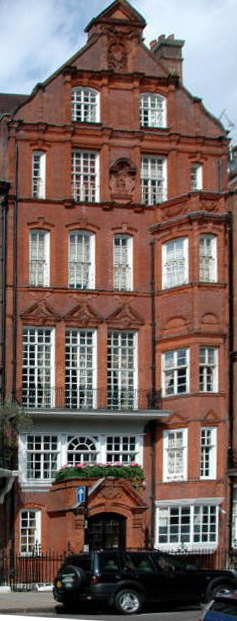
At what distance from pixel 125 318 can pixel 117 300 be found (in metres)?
0.77

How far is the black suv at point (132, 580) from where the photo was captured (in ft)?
104

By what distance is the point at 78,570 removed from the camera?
3195 centimetres

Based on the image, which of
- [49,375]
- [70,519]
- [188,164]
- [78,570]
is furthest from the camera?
[188,164]

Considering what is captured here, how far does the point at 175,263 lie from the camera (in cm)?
4750

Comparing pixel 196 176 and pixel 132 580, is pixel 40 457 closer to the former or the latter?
pixel 196 176

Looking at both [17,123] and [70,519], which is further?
[17,123]

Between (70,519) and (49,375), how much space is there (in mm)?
6041

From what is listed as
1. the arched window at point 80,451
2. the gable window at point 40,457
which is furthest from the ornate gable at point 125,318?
the gable window at point 40,457

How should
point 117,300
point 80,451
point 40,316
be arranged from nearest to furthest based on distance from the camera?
point 80,451
point 40,316
point 117,300

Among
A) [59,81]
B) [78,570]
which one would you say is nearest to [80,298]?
[59,81]

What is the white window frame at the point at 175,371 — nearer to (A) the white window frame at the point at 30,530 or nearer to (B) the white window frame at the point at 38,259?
(B) the white window frame at the point at 38,259

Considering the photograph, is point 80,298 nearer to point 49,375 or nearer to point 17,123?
point 49,375

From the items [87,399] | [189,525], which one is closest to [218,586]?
[189,525]

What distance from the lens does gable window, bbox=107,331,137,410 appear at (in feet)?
155
